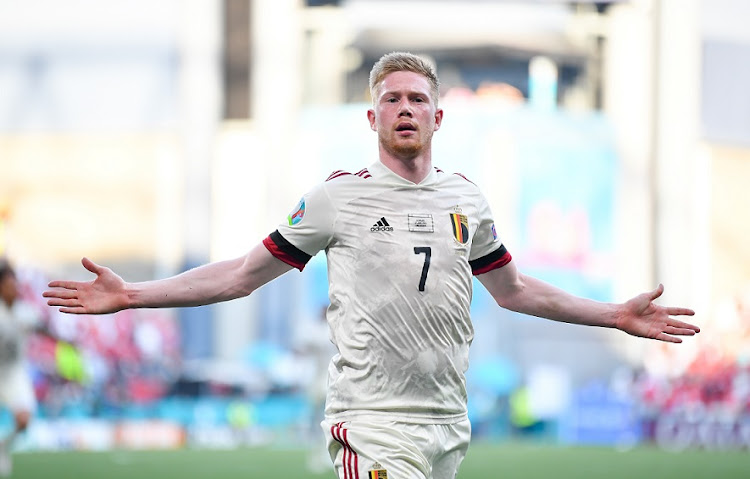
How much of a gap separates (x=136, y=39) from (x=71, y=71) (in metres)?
1.58

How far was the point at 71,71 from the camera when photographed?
88.9 ft

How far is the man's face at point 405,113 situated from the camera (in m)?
4.19

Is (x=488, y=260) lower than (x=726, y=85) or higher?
lower

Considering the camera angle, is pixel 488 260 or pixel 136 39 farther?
pixel 136 39

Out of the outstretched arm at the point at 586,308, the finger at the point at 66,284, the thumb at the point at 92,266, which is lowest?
the outstretched arm at the point at 586,308

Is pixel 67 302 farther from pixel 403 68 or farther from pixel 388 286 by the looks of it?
pixel 403 68

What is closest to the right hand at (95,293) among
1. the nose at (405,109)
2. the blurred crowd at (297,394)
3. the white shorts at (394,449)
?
the white shorts at (394,449)

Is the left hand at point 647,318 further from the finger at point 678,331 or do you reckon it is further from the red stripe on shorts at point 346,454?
the red stripe on shorts at point 346,454

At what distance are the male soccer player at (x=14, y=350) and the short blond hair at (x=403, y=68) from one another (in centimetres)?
834

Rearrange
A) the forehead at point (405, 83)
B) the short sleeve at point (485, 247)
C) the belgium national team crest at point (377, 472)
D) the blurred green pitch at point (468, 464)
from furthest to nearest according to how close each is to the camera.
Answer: the blurred green pitch at point (468, 464), the short sleeve at point (485, 247), the forehead at point (405, 83), the belgium national team crest at point (377, 472)

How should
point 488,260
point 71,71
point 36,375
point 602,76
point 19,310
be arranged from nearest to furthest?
point 488,260, point 19,310, point 36,375, point 71,71, point 602,76

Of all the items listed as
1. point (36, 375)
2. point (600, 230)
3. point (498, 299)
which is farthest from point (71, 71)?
point (498, 299)

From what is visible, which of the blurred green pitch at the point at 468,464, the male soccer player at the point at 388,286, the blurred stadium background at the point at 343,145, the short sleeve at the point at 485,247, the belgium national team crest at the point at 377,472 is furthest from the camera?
the blurred stadium background at the point at 343,145

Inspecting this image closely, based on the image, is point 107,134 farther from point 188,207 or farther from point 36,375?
point 36,375
